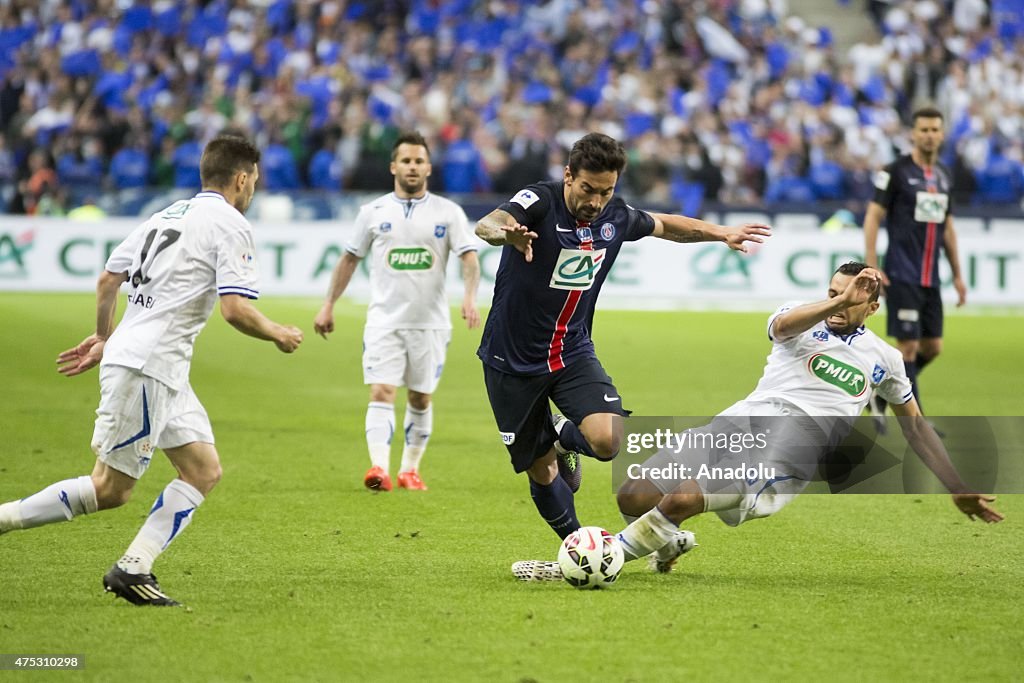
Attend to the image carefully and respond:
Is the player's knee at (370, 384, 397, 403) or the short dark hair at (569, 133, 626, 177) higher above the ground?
the short dark hair at (569, 133, 626, 177)

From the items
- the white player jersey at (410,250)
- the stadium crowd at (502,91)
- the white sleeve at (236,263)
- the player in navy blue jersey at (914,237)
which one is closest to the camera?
the white sleeve at (236,263)

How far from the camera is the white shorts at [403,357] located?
9.34 metres

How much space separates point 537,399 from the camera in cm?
651

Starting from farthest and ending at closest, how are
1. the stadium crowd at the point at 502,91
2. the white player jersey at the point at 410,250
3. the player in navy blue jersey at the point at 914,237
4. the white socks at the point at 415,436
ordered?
the stadium crowd at the point at 502,91 → the player in navy blue jersey at the point at 914,237 → the white player jersey at the point at 410,250 → the white socks at the point at 415,436

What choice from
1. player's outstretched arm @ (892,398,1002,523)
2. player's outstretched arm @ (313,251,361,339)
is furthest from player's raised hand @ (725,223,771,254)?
player's outstretched arm @ (313,251,361,339)

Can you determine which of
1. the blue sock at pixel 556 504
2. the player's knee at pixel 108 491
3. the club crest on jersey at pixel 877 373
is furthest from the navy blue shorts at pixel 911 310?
the player's knee at pixel 108 491

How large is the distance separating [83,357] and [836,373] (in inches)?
130

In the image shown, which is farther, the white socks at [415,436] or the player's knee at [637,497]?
the white socks at [415,436]

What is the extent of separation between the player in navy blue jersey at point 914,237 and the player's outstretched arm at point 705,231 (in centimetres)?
485

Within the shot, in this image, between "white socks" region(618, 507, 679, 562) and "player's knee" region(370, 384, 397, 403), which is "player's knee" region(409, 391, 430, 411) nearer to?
"player's knee" region(370, 384, 397, 403)

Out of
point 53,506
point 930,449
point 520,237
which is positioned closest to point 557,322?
point 520,237

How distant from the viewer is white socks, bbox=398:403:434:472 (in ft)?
30.2

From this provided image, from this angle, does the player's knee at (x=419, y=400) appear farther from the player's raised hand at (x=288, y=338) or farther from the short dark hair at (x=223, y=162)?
the player's raised hand at (x=288, y=338)

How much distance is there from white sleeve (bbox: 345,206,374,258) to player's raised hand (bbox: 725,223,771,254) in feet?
11.3
